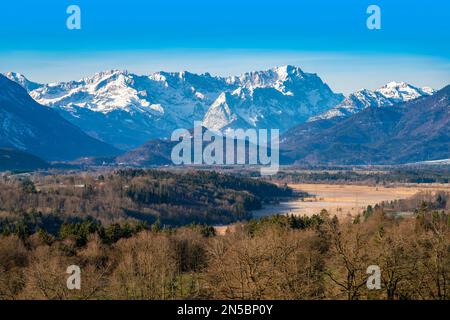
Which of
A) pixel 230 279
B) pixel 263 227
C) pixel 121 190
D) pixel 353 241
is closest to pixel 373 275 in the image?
pixel 353 241

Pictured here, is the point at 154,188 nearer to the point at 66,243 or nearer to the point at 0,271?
the point at 66,243

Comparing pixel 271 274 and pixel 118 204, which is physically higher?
pixel 271 274

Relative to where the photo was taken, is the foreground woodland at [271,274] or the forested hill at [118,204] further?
the forested hill at [118,204]

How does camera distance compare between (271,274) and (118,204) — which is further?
(118,204)

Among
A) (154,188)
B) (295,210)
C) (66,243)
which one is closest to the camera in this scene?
(66,243)

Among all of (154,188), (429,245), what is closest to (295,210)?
(154,188)

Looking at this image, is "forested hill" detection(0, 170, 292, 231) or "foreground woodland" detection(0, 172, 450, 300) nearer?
"foreground woodland" detection(0, 172, 450, 300)

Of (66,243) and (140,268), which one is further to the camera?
(66,243)

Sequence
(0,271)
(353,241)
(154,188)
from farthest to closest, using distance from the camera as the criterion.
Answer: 1. (154,188)
2. (0,271)
3. (353,241)
